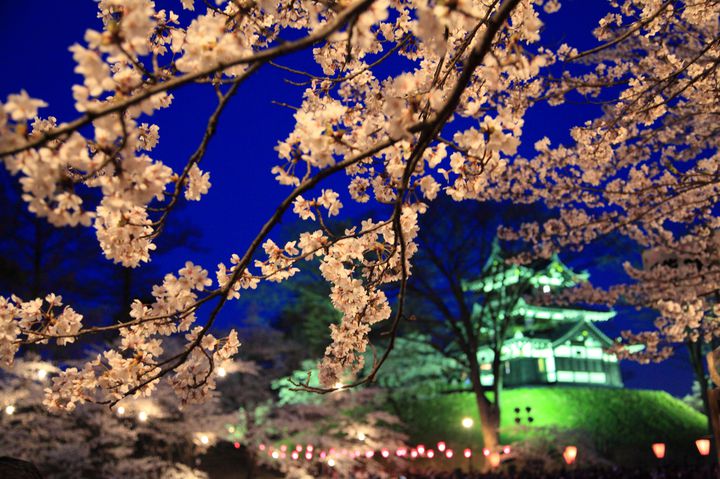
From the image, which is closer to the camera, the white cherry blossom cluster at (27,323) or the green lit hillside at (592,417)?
the white cherry blossom cluster at (27,323)

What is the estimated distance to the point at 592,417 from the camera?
20.6m

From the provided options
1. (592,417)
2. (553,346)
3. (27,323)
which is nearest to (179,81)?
(27,323)

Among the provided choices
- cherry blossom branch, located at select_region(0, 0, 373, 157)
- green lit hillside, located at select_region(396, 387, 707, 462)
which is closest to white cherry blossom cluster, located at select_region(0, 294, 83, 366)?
cherry blossom branch, located at select_region(0, 0, 373, 157)

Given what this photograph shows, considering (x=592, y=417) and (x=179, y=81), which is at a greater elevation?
(x=592, y=417)

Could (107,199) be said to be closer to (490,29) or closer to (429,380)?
(490,29)

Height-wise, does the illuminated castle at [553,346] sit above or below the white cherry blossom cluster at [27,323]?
above

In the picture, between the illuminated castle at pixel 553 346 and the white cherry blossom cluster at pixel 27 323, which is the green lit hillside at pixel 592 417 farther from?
the white cherry blossom cluster at pixel 27 323

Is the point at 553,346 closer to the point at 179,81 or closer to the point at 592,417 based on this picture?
the point at 592,417

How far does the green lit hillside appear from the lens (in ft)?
64.2

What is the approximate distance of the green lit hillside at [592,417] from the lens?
19.6 metres

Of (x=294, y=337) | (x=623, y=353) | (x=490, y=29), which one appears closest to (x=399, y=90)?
(x=490, y=29)

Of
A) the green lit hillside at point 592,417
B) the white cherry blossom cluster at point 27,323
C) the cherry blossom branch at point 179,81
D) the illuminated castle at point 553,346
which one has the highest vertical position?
the illuminated castle at point 553,346

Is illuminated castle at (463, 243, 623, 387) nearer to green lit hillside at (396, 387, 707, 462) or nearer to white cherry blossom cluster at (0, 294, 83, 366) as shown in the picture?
green lit hillside at (396, 387, 707, 462)

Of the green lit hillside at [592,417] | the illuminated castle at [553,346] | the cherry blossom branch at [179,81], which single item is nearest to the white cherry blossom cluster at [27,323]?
the cherry blossom branch at [179,81]
